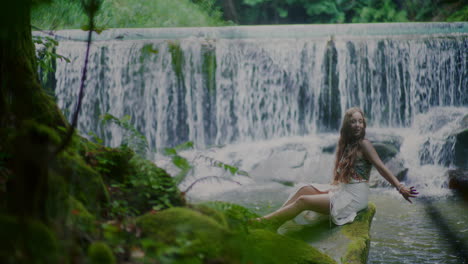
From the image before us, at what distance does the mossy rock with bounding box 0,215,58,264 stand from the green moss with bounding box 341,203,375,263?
8.05 ft

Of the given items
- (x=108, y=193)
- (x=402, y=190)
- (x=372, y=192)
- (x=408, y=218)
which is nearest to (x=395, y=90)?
(x=372, y=192)

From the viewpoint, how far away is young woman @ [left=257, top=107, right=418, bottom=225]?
4.42m

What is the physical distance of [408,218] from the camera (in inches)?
238

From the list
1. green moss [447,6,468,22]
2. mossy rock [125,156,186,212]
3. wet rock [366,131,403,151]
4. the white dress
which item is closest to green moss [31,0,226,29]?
green moss [447,6,468,22]

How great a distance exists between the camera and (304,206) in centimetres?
453

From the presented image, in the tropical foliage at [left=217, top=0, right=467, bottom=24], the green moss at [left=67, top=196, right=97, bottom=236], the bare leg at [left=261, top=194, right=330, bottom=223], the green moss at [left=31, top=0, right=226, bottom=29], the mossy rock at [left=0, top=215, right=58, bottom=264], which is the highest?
the tropical foliage at [left=217, top=0, right=467, bottom=24]

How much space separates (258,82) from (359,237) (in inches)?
317

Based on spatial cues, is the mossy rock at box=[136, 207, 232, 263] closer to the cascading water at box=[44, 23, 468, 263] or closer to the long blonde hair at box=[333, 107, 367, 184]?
the long blonde hair at box=[333, 107, 367, 184]

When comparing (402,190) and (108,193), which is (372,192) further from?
(108,193)

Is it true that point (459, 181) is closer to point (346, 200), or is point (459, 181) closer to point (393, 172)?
point (393, 172)

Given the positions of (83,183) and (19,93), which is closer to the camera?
(83,183)

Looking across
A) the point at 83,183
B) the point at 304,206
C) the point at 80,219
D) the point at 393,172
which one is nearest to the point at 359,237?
the point at 304,206

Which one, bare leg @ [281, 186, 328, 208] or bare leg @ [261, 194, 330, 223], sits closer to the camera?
bare leg @ [261, 194, 330, 223]

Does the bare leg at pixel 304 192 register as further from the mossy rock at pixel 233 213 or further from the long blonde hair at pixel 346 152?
the mossy rock at pixel 233 213
